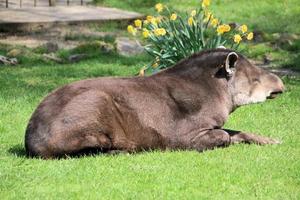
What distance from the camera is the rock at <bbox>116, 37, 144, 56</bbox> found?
15.4 m

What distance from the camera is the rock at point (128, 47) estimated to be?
1535 centimetres

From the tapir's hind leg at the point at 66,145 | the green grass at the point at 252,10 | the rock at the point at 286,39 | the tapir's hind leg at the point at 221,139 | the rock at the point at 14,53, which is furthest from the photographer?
the green grass at the point at 252,10

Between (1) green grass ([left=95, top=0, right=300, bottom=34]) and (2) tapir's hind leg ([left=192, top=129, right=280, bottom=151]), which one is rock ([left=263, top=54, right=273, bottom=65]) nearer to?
(1) green grass ([left=95, top=0, right=300, bottom=34])

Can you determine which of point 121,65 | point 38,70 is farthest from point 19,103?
point 121,65

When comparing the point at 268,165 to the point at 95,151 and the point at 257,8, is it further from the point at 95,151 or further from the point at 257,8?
the point at 257,8

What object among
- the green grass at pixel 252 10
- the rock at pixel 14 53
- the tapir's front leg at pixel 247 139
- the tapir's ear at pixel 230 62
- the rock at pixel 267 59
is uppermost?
the tapir's ear at pixel 230 62

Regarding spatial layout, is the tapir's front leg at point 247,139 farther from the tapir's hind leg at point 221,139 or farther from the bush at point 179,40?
the bush at point 179,40

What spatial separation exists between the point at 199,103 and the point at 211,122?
0.24 metres

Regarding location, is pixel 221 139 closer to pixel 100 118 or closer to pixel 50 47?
pixel 100 118

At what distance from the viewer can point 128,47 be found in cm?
1569

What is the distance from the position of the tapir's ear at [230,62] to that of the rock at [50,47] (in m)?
7.02

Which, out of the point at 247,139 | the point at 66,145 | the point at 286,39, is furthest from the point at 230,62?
the point at 286,39

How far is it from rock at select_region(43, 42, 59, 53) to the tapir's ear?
7023mm

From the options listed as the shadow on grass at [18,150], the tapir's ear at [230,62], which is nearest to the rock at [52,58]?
the shadow on grass at [18,150]
